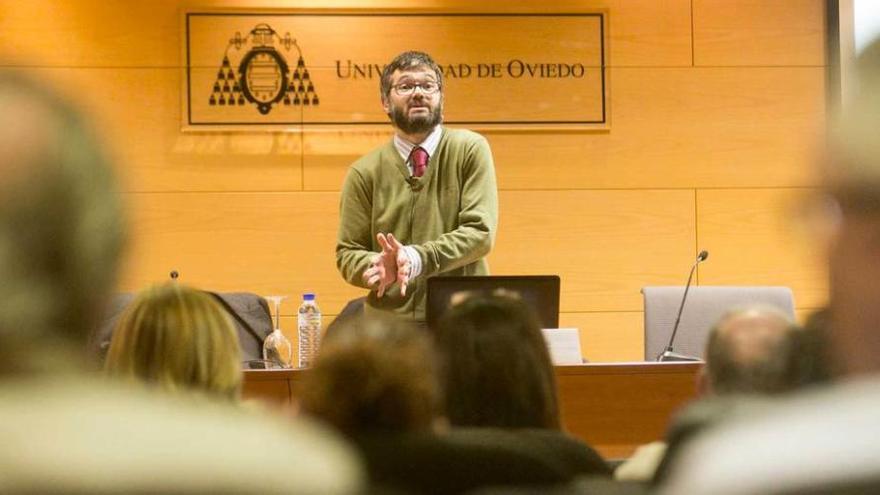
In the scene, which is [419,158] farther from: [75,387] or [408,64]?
[75,387]

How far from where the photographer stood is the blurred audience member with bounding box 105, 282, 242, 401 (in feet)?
7.61

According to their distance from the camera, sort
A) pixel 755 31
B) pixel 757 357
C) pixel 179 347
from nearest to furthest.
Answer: pixel 757 357
pixel 179 347
pixel 755 31

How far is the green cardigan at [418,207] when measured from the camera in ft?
14.9

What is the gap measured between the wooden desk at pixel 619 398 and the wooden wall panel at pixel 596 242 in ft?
9.22

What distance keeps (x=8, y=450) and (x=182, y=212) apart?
241 inches

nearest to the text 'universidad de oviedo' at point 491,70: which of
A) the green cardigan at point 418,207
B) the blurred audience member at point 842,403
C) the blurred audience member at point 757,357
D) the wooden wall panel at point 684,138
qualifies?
the wooden wall panel at point 684,138

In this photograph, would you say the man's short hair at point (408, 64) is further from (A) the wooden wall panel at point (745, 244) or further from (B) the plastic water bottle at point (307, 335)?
(A) the wooden wall panel at point (745, 244)

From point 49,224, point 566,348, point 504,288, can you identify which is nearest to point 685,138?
point 566,348

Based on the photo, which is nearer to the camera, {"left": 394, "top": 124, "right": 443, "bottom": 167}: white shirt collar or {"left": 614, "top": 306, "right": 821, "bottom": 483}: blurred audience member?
{"left": 614, "top": 306, "right": 821, "bottom": 483}: blurred audience member

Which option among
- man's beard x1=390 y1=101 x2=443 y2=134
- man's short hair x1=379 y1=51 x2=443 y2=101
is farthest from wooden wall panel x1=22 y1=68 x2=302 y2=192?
man's beard x1=390 y1=101 x2=443 y2=134

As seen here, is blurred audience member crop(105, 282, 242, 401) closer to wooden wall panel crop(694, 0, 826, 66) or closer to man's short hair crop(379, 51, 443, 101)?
man's short hair crop(379, 51, 443, 101)

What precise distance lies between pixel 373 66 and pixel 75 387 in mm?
6076

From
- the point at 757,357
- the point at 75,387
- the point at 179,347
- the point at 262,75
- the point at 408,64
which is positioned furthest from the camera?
the point at 262,75

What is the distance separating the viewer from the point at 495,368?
98.7 inches
